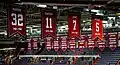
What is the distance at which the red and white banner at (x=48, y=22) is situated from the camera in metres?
10.4

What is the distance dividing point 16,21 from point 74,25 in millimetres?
2822

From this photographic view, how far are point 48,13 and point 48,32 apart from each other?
0.72 metres

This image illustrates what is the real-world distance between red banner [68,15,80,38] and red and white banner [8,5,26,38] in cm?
223

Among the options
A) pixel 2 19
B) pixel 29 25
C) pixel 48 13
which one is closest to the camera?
pixel 48 13

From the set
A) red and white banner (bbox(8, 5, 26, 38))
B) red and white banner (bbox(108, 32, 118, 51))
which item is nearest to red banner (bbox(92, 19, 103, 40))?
red and white banner (bbox(8, 5, 26, 38))

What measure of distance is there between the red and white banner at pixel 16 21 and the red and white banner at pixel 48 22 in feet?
3.21

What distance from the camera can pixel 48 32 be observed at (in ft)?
35.2

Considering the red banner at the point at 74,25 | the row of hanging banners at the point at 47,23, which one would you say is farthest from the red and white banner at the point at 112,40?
the red banner at the point at 74,25

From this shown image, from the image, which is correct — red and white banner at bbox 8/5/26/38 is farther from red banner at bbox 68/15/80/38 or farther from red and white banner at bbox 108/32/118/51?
red and white banner at bbox 108/32/118/51

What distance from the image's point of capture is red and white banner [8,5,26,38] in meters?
9.14

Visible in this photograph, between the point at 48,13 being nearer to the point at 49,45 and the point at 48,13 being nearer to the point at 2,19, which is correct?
the point at 49,45

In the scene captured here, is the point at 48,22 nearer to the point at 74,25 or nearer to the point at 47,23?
the point at 47,23

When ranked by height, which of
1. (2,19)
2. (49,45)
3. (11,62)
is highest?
(2,19)

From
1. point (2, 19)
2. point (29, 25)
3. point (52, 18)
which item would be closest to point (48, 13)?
point (52, 18)
